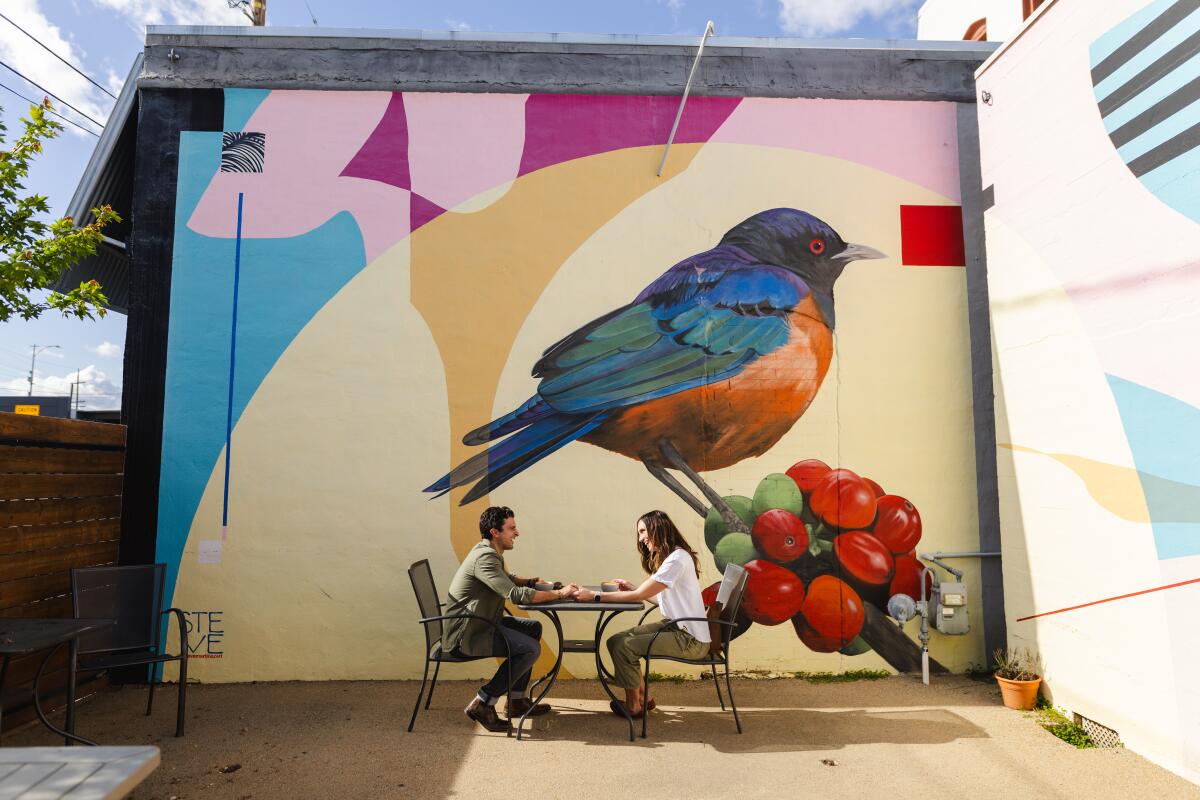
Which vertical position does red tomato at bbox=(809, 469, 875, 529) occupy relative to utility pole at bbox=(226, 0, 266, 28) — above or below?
below

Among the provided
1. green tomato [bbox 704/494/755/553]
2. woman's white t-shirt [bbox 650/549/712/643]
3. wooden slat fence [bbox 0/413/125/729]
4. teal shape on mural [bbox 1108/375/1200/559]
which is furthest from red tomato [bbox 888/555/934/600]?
wooden slat fence [bbox 0/413/125/729]

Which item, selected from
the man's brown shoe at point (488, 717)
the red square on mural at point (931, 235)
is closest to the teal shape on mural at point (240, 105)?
the man's brown shoe at point (488, 717)

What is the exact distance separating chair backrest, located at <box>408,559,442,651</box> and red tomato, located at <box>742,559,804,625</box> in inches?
81.6

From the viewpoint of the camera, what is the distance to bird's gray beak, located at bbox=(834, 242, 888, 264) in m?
5.36

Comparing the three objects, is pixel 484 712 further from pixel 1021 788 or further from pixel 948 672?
pixel 948 672

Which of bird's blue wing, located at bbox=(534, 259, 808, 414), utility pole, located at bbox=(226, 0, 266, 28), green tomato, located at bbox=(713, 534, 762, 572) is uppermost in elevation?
utility pole, located at bbox=(226, 0, 266, 28)

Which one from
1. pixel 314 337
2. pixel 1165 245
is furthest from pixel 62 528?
pixel 1165 245

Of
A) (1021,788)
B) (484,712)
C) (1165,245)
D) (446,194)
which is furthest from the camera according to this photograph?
(446,194)

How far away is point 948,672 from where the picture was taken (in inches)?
201

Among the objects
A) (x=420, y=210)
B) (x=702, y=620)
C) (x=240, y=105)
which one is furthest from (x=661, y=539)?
(x=240, y=105)

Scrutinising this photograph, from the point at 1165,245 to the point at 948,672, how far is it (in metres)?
3.01

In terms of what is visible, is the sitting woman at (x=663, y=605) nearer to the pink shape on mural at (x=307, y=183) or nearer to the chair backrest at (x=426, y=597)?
the chair backrest at (x=426, y=597)

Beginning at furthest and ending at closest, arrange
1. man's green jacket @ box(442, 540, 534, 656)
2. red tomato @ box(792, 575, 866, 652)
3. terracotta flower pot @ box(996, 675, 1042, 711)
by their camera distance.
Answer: red tomato @ box(792, 575, 866, 652), terracotta flower pot @ box(996, 675, 1042, 711), man's green jacket @ box(442, 540, 534, 656)

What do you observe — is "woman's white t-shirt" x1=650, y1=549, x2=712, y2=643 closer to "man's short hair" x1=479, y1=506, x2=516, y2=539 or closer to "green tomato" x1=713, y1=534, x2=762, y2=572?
"man's short hair" x1=479, y1=506, x2=516, y2=539
